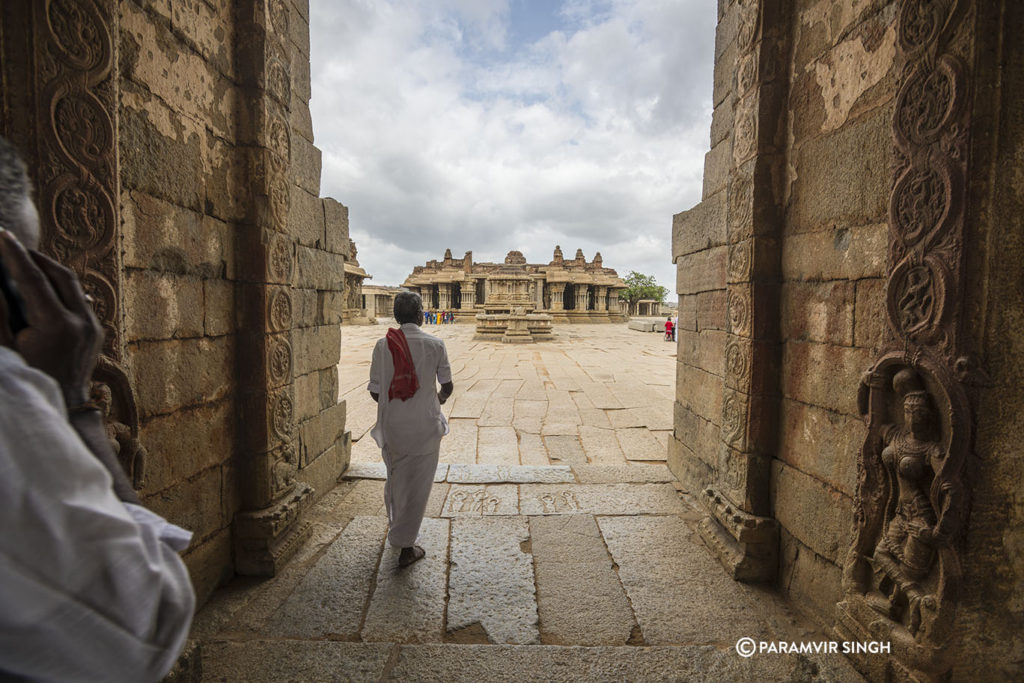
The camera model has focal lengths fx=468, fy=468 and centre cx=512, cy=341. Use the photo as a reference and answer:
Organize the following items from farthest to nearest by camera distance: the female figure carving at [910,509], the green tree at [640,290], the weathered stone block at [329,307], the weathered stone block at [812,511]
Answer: the green tree at [640,290], the weathered stone block at [329,307], the weathered stone block at [812,511], the female figure carving at [910,509]

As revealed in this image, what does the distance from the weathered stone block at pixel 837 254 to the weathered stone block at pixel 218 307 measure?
3.28 meters

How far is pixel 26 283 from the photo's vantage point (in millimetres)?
754

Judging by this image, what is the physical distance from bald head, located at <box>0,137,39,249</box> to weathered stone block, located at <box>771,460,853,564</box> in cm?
299

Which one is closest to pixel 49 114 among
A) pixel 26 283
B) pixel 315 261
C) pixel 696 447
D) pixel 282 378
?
pixel 26 283

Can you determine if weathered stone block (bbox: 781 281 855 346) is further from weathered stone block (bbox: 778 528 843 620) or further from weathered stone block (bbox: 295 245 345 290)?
weathered stone block (bbox: 295 245 345 290)

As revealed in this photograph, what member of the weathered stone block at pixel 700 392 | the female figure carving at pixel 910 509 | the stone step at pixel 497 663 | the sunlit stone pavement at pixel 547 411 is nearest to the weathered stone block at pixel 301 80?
the sunlit stone pavement at pixel 547 411

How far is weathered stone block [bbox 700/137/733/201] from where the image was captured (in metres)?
3.42

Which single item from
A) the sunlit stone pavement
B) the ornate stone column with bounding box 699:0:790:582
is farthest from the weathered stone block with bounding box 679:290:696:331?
the sunlit stone pavement

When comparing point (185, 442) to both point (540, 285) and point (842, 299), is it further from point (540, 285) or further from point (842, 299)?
point (540, 285)

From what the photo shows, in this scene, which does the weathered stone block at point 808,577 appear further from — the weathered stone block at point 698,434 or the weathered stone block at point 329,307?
the weathered stone block at point 329,307

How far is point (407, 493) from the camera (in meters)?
2.87

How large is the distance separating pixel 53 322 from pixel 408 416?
2111mm

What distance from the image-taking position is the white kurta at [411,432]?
2.83 metres

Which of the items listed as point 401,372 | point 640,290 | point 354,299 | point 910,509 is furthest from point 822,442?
point 640,290
